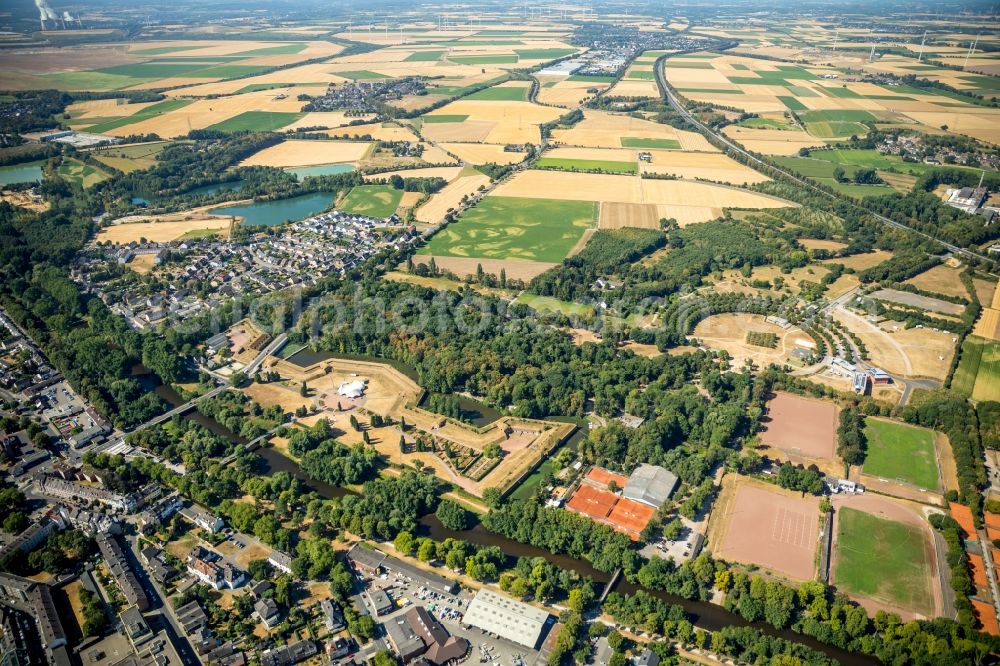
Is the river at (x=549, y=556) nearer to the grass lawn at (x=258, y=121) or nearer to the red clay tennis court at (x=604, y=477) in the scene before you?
the red clay tennis court at (x=604, y=477)

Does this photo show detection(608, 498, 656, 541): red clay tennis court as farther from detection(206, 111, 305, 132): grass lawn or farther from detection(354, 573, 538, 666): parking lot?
detection(206, 111, 305, 132): grass lawn

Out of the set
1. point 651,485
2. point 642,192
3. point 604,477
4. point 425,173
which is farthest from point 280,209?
point 651,485

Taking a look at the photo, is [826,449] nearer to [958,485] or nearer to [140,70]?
→ [958,485]

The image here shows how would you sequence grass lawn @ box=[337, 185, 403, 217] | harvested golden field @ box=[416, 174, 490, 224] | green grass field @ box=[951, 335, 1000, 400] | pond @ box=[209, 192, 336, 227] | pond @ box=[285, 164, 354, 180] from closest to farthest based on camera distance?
green grass field @ box=[951, 335, 1000, 400] < harvested golden field @ box=[416, 174, 490, 224] < pond @ box=[209, 192, 336, 227] < grass lawn @ box=[337, 185, 403, 217] < pond @ box=[285, 164, 354, 180]

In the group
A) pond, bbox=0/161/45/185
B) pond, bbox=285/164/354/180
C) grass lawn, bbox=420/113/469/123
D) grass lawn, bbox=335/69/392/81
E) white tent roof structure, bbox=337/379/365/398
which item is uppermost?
grass lawn, bbox=335/69/392/81

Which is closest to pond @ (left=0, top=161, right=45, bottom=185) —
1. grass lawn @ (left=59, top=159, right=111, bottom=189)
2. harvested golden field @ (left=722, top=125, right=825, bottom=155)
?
grass lawn @ (left=59, top=159, right=111, bottom=189)

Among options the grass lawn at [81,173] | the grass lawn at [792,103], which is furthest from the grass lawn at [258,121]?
the grass lawn at [792,103]
